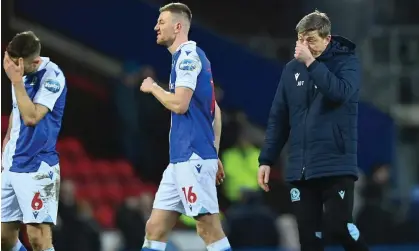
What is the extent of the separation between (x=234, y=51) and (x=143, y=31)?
4.42 feet

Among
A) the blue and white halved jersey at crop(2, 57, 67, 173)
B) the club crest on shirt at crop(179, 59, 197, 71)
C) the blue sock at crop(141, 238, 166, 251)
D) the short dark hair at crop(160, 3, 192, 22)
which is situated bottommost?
the blue sock at crop(141, 238, 166, 251)

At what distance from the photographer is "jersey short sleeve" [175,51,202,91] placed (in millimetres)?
7973

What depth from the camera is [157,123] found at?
16.3 metres

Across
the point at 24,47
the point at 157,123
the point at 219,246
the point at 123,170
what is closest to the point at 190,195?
the point at 219,246

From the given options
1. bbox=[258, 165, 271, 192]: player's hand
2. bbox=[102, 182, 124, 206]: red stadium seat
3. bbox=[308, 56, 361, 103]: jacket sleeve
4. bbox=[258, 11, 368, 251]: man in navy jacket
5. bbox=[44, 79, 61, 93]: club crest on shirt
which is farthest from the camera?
bbox=[102, 182, 124, 206]: red stadium seat

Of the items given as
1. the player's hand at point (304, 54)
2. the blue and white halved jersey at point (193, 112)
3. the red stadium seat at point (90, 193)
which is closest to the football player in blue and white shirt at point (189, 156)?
the blue and white halved jersey at point (193, 112)

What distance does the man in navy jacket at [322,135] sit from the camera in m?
7.85

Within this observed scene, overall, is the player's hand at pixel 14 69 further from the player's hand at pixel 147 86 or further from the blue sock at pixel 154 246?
the blue sock at pixel 154 246

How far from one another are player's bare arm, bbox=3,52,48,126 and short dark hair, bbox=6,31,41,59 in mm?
43

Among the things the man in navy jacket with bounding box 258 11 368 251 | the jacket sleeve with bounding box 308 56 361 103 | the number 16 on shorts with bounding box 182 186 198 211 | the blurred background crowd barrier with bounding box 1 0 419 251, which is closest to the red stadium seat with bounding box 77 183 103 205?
the blurred background crowd barrier with bounding box 1 0 419 251

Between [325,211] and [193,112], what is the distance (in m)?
1.12

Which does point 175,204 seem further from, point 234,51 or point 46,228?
point 234,51

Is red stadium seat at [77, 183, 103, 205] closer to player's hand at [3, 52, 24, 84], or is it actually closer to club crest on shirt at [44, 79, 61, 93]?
club crest on shirt at [44, 79, 61, 93]

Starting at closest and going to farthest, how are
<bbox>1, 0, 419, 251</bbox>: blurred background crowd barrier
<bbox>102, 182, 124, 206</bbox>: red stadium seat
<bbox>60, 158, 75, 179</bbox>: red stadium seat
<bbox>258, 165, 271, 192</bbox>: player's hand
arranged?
<bbox>258, 165, 271, 192</bbox>: player's hand → <bbox>1, 0, 419, 251</bbox>: blurred background crowd barrier → <bbox>60, 158, 75, 179</bbox>: red stadium seat → <bbox>102, 182, 124, 206</bbox>: red stadium seat
